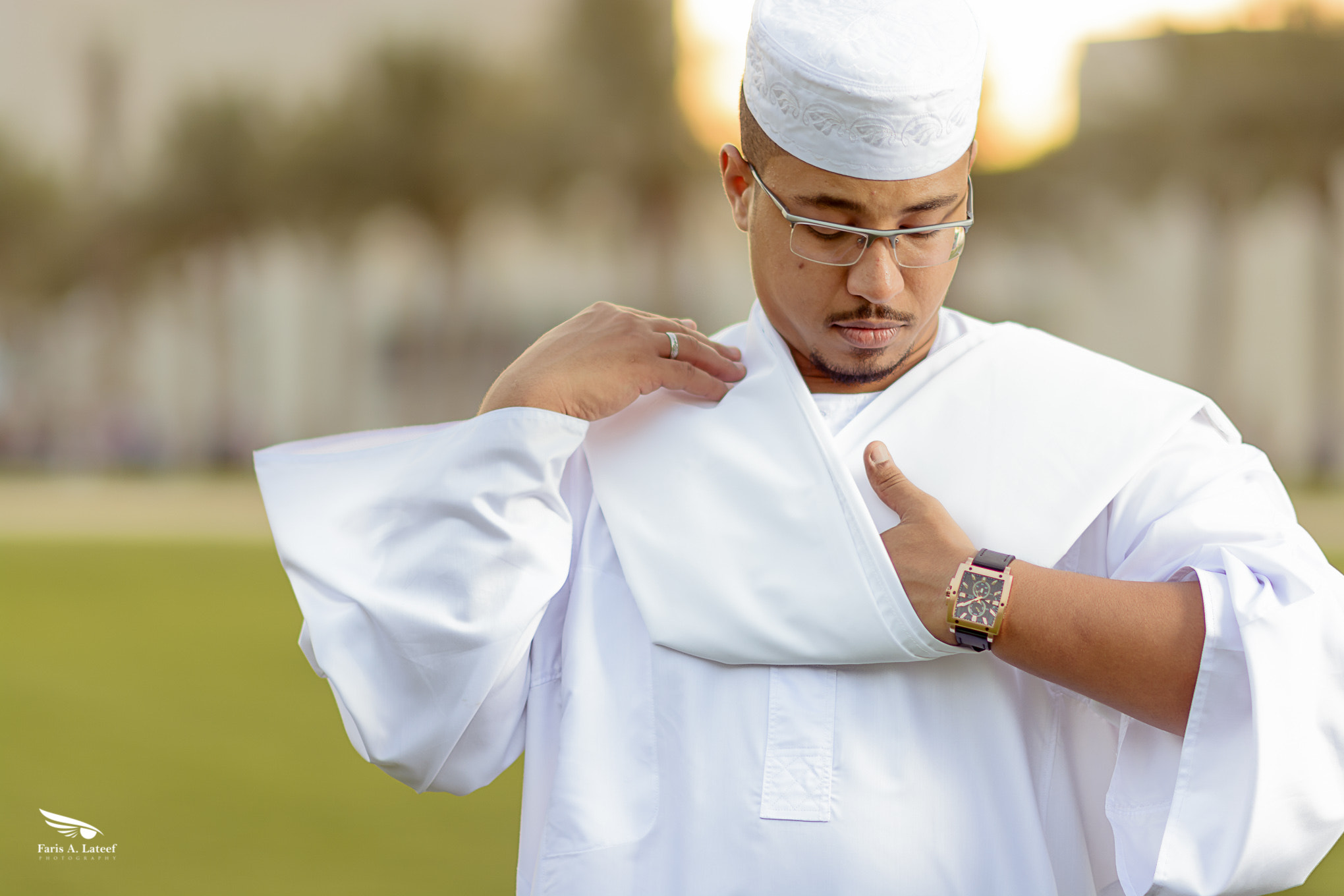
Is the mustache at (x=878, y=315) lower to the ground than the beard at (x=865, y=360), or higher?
higher

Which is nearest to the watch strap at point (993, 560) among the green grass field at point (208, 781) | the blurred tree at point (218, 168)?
the green grass field at point (208, 781)

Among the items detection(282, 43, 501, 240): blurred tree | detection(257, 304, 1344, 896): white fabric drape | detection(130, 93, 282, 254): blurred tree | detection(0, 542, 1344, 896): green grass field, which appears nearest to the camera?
detection(257, 304, 1344, 896): white fabric drape

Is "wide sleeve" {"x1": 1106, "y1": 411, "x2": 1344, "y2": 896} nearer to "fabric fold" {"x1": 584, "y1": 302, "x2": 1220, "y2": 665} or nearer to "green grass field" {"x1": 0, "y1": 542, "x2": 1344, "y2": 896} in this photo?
"fabric fold" {"x1": 584, "y1": 302, "x2": 1220, "y2": 665}

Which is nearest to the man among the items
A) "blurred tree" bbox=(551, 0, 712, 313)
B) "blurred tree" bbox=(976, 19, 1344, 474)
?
"blurred tree" bbox=(976, 19, 1344, 474)

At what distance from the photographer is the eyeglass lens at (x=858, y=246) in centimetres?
157

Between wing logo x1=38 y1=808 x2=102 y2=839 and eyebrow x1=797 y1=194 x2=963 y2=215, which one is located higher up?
eyebrow x1=797 y1=194 x2=963 y2=215

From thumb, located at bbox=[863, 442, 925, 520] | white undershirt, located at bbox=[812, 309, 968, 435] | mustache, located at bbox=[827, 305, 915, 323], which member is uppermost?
mustache, located at bbox=[827, 305, 915, 323]

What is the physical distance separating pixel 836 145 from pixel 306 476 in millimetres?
881

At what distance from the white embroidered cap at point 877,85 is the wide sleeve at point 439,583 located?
52cm

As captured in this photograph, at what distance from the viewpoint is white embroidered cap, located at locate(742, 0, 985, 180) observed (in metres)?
1.57

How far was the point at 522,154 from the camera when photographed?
17812 millimetres

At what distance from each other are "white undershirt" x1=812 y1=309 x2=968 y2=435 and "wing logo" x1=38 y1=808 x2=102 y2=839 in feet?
12.2

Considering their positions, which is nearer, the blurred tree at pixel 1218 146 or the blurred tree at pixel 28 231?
the blurred tree at pixel 1218 146

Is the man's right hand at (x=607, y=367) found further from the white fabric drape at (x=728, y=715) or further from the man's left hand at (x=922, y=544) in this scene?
the man's left hand at (x=922, y=544)
